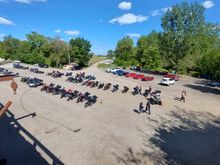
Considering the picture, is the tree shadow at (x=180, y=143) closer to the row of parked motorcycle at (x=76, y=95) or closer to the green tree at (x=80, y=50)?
the row of parked motorcycle at (x=76, y=95)

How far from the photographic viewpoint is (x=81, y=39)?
2778 inches

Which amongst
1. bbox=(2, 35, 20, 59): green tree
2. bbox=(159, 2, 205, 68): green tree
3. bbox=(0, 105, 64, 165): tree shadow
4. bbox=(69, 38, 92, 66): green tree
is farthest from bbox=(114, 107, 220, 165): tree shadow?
bbox=(2, 35, 20, 59): green tree

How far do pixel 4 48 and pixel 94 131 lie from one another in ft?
375

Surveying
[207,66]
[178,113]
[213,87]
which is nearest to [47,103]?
[178,113]

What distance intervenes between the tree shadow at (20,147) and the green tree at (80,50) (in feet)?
174

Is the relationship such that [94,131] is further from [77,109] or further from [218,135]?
[218,135]

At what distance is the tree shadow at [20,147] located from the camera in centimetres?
1278

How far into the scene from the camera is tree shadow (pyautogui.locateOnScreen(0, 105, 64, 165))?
12779 mm

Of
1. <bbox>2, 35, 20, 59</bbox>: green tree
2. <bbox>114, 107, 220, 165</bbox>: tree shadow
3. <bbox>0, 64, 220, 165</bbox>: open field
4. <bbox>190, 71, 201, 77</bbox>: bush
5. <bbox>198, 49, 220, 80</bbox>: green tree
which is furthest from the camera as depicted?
<bbox>2, 35, 20, 59</bbox>: green tree

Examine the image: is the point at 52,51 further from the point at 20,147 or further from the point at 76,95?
the point at 20,147

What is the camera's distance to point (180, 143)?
1544 centimetres

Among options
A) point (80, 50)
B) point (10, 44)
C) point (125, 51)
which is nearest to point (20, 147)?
point (80, 50)

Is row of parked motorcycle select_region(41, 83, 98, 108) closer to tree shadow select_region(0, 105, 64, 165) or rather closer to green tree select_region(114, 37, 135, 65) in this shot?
tree shadow select_region(0, 105, 64, 165)

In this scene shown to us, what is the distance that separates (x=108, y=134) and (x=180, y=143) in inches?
243
